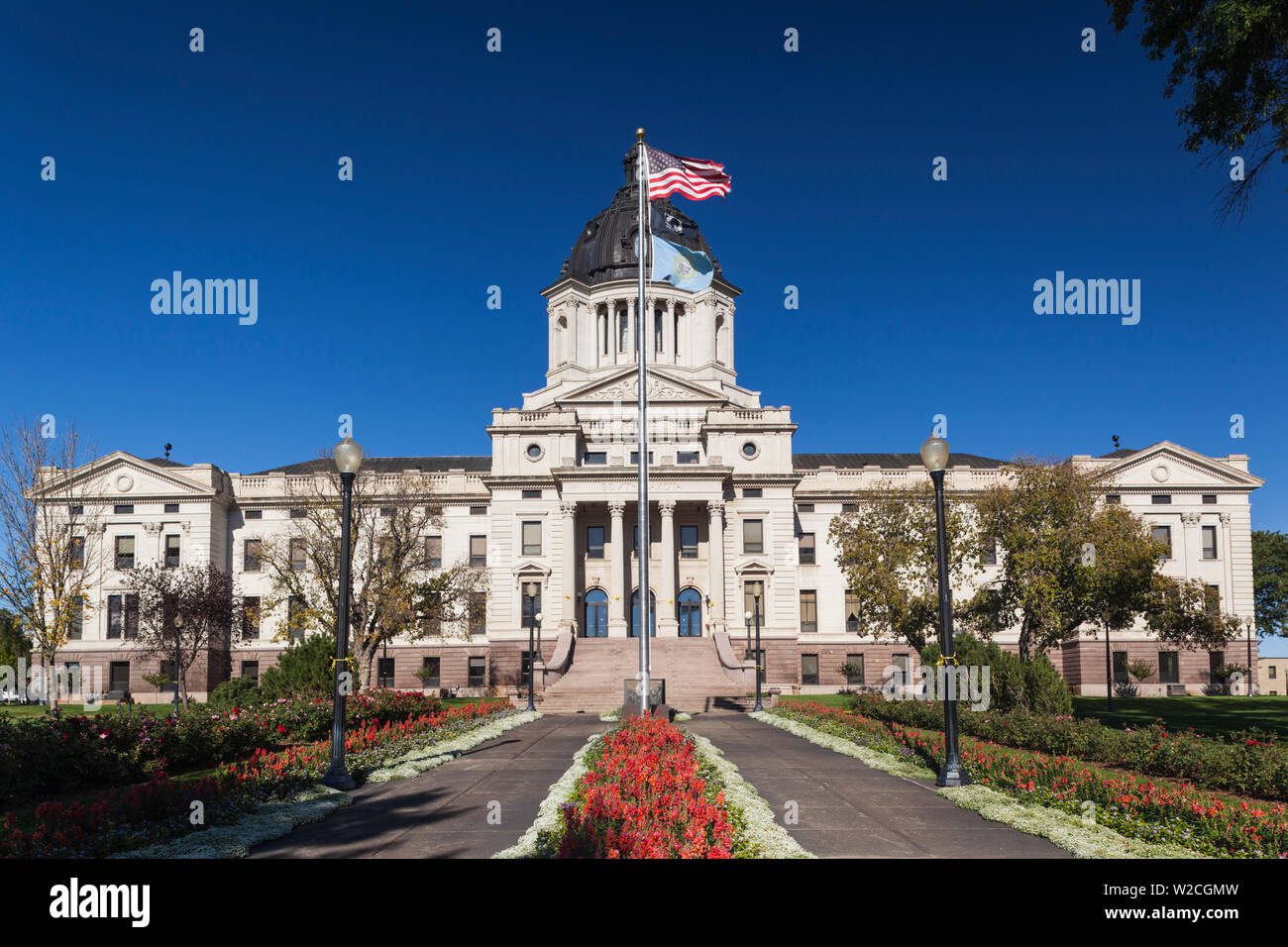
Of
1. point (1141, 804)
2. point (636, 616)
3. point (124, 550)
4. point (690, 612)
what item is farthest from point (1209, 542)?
point (124, 550)

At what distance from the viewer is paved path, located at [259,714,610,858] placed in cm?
1121

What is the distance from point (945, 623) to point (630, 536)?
43.8 meters

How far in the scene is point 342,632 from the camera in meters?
17.3

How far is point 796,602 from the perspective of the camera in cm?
5941

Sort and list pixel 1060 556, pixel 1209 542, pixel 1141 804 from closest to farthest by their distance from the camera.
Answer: pixel 1141 804, pixel 1060 556, pixel 1209 542

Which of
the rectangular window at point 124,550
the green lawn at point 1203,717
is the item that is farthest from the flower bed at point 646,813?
the rectangular window at point 124,550

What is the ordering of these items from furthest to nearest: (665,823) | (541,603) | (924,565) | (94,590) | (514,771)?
1. (94,590)
2. (541,603)
3. (924,565)
4. (514,771)
5. (665,823)

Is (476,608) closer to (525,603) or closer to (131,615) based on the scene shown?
(525,603)

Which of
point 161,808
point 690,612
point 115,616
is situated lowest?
point 690,612

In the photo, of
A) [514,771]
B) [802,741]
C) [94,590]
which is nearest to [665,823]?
[514,771]

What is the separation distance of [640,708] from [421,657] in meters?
41.0

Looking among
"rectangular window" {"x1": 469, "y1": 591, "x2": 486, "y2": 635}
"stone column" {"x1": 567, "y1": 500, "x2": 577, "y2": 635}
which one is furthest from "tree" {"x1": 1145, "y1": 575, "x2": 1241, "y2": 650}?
"rectangular window" {"x1": 469, "y1": 591, "x2": 486, "y2": 635}
